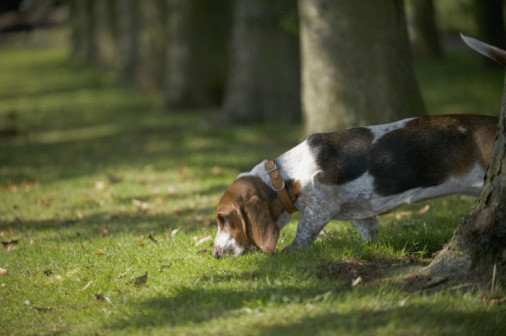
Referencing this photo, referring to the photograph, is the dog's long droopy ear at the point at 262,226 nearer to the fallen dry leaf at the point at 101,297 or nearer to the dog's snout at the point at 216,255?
the dog's snout at the point at 216,255

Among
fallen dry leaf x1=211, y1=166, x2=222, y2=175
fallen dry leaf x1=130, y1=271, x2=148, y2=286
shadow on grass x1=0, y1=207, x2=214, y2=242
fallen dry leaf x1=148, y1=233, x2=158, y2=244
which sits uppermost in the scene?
fallen dry leaf x1=130, y1=271, x2=148, y2=286

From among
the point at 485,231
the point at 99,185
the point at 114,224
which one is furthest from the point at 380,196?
the point at 99,185

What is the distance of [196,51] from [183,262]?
12469mm

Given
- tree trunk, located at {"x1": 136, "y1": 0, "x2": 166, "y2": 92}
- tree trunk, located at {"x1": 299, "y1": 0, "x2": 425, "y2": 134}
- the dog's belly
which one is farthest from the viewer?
tree trunk, located at {"x1": 136, "y1": 0, "x2": 166, "y2": 92}

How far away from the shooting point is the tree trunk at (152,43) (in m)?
20.6

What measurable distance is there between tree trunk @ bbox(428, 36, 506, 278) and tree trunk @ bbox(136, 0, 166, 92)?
58.1ft

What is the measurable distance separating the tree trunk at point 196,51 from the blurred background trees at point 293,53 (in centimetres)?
3

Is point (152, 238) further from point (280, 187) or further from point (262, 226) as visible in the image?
point (280, 187)

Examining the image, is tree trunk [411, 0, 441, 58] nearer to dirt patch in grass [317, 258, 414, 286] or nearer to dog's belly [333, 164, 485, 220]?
dog's belly [333, 164, 485, 220]

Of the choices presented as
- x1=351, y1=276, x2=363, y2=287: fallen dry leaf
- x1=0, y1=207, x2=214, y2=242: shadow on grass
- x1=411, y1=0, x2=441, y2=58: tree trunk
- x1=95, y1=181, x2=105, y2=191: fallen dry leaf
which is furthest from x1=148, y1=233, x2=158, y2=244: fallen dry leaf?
x1=411, y1=0, x2=441, y2=58: tree trunk

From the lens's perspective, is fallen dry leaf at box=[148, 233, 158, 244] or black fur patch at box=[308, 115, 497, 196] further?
fallen dry leaf at box=[148, 233, 158, 244]

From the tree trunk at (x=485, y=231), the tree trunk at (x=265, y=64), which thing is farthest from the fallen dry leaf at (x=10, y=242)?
the tree trunk at (x=265, y=64)

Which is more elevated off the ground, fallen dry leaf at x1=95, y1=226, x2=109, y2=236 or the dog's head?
the dog's head

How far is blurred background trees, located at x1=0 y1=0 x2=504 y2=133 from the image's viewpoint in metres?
7.72
